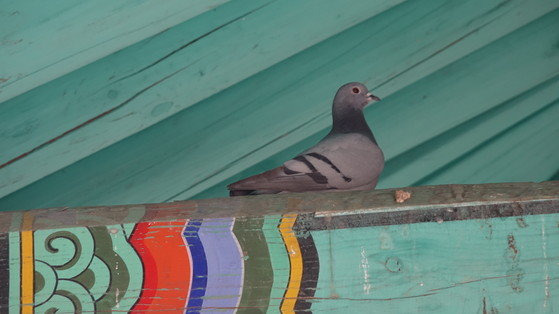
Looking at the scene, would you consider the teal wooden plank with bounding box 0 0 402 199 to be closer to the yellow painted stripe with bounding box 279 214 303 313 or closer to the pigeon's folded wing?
the pigeon's folded wing

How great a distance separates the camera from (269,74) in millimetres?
1782

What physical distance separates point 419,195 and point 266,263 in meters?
0.26

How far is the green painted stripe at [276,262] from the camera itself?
43.8 inches

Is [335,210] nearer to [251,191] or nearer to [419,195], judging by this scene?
[419,195]

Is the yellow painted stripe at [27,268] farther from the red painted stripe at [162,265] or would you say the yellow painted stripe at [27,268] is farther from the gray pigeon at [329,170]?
the gray pigeon at [329,170]

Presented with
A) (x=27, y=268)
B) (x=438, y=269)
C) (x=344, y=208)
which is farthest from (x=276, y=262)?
(x=27, y=268)

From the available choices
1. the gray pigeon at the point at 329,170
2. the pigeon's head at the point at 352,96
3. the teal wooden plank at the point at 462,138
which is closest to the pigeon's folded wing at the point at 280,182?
the gray pigeon at the point at 329,170

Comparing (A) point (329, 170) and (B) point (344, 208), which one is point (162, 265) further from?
(A) point (329, 170)

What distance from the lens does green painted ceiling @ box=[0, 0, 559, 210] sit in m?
1.58

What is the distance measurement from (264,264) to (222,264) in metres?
0.06

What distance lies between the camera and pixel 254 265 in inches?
44.1

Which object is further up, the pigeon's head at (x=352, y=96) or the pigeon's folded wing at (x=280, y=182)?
the pigeon's head at (x=352, y=96)

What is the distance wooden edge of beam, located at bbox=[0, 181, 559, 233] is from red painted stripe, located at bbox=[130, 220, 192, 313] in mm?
22

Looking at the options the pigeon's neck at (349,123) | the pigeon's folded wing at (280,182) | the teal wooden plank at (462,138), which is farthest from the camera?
the teal wooden plank at (462,138)
